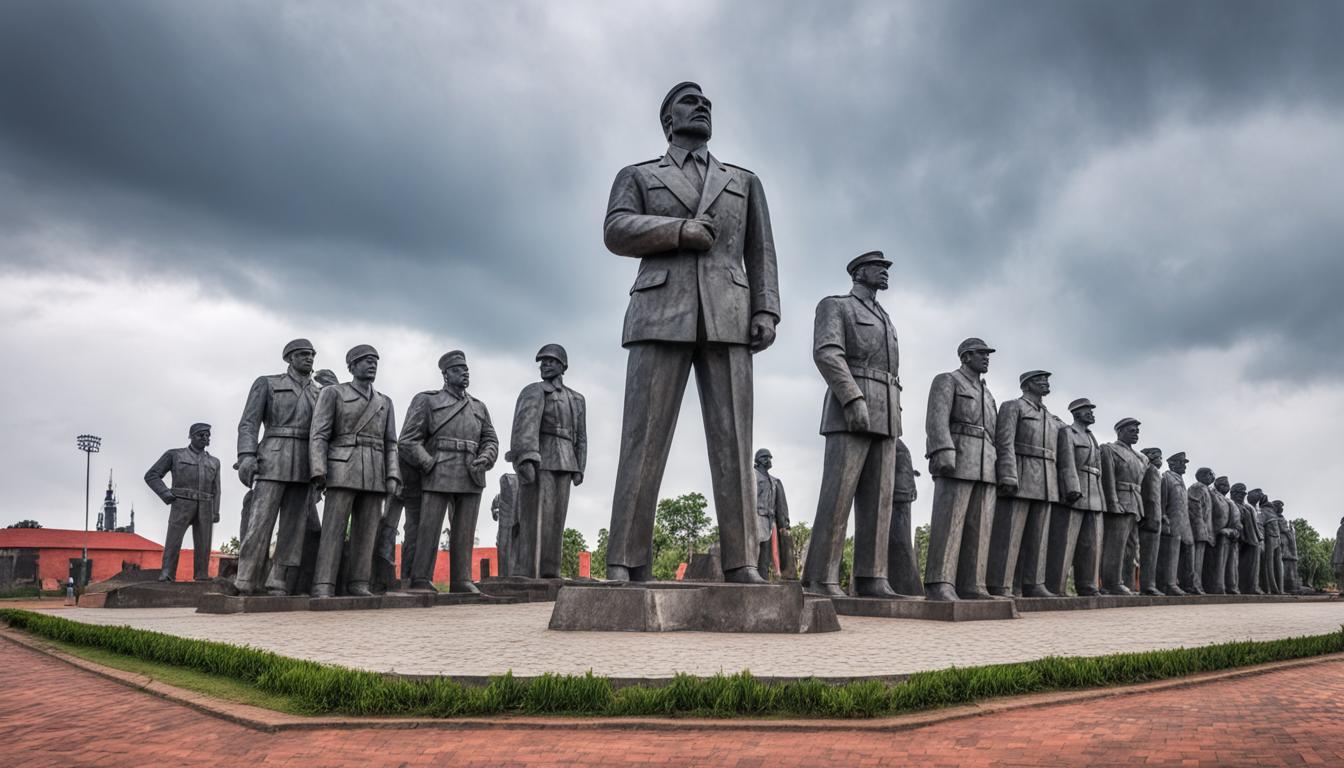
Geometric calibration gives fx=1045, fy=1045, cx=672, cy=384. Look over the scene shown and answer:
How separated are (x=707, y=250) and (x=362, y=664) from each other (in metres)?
4.32

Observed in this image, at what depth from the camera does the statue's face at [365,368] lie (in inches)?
507

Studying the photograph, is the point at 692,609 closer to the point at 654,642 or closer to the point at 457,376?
the point at 654,642

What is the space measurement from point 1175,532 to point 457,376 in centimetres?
1476

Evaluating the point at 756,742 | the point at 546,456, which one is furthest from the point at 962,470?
the point at 756,742

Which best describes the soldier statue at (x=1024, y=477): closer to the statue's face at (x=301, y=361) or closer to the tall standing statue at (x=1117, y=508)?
the tall standing statue at (x=1117, y=508)

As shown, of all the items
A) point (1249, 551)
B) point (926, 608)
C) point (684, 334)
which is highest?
point (684, 334)

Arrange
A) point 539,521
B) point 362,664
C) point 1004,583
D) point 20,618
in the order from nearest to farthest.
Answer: point 362,664, point 20,618, point 1004,583, point 539,521

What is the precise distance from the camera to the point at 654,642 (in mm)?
7039

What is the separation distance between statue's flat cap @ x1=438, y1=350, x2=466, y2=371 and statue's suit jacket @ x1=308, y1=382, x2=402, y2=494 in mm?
1733

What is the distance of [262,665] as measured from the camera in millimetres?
6223

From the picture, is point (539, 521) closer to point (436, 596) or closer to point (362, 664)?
point (436, 596)

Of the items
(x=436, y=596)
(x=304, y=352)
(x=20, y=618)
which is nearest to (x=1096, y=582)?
(x=436, y=596)

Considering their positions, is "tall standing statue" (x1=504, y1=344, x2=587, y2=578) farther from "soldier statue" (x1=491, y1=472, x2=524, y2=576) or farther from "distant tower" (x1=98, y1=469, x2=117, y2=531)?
"distant tower" (x1=98, y1=469, x2=117, y2=531)

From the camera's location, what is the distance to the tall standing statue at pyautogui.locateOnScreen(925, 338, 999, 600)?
39.8 ft
